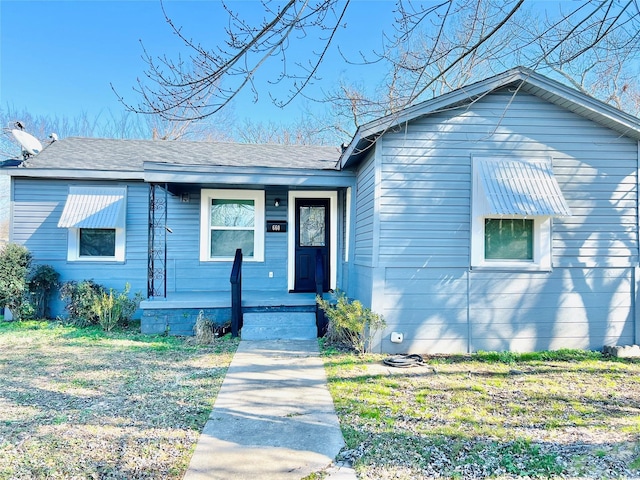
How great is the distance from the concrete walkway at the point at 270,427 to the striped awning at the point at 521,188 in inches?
131

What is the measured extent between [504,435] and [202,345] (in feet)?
14.3

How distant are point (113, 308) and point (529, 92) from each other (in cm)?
774

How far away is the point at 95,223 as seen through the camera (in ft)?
24.4

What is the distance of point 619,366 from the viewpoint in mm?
5156

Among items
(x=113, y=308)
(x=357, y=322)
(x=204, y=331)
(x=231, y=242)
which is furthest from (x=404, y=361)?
(x=113, y=308)

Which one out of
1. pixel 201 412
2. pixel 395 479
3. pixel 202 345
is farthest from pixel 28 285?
pixel 395 479

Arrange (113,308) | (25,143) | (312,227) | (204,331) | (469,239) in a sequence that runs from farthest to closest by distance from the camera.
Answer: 1. (312,227)
2. (25,143)
3. (113,308)
4. (204,331)
5. (469,239)

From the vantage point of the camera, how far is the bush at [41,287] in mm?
7340

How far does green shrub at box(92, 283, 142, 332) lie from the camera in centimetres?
684

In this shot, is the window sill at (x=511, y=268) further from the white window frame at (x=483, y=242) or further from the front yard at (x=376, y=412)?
the front yard at (x=376, y=412)

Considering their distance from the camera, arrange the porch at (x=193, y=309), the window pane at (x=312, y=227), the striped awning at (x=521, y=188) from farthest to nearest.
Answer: the window pane at (x=312, y=227)
the porch at (x=193, y=309)
the striped awning at (x=521, y=188)

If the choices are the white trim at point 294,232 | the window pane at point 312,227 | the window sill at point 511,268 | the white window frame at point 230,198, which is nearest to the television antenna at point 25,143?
the white window frame at point 230,198

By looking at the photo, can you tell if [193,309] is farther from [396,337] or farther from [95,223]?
[396,337]

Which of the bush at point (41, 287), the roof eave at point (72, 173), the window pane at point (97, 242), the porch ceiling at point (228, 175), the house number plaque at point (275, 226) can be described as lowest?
the bush at point (41, 287)
